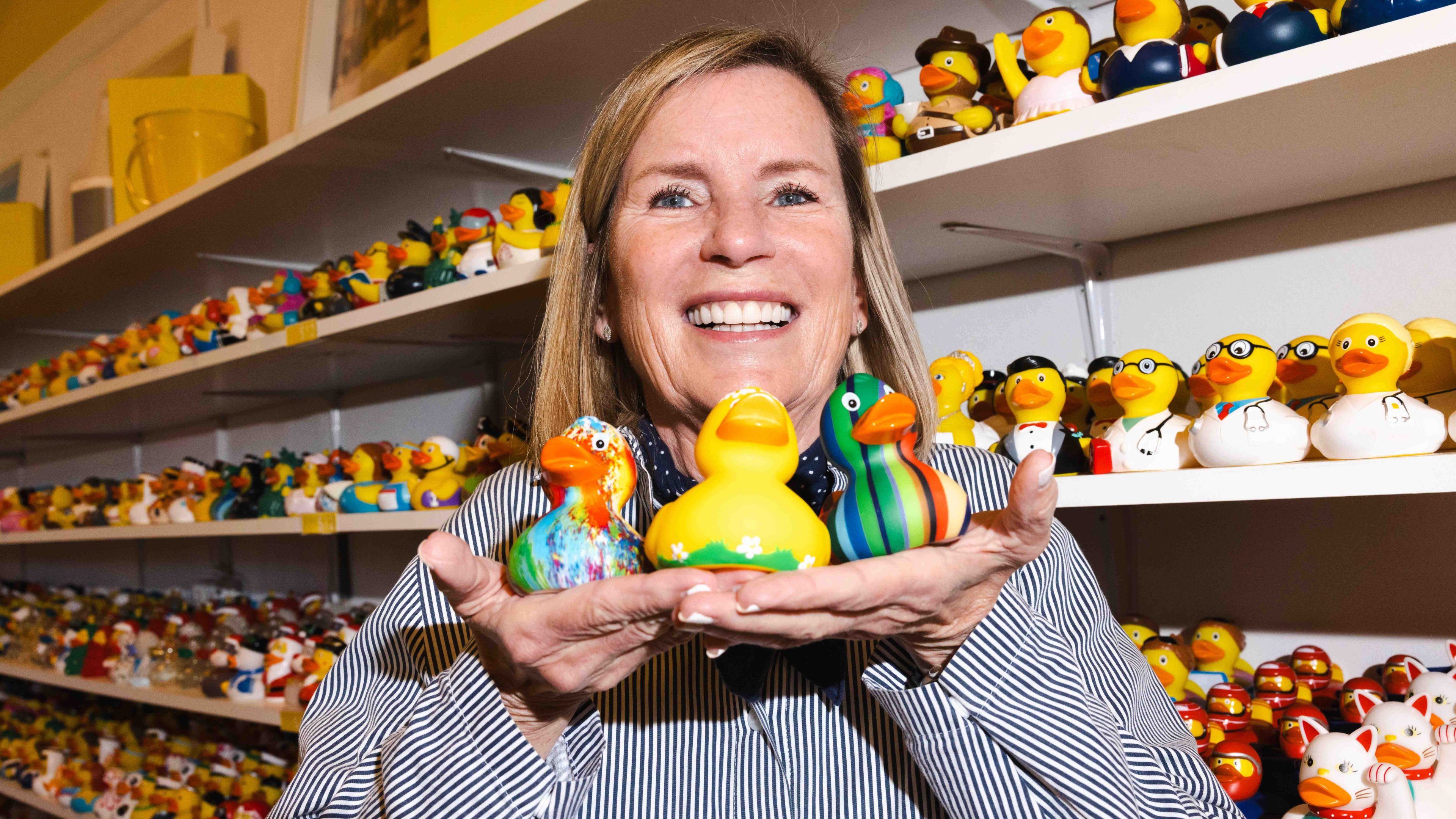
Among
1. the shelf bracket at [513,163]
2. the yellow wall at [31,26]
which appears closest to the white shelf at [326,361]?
the shelf bracket at [513,163]

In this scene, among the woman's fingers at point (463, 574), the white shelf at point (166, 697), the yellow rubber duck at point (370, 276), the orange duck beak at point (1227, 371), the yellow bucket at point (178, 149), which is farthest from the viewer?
the yellow bucket at point (178, 149)

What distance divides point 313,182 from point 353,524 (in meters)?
0.74

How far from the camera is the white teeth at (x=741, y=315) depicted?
0.88 m

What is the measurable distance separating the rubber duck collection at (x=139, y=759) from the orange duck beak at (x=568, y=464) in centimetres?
179

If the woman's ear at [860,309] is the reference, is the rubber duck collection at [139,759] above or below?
below

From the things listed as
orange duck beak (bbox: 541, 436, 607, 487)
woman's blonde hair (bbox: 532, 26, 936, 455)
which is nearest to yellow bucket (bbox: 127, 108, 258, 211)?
woman's blonde hair (bbox: 532, 26, 936, 455)

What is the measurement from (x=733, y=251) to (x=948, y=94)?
0.49 metres

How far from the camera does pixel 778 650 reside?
0.87 m

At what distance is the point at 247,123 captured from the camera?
2.51 meters

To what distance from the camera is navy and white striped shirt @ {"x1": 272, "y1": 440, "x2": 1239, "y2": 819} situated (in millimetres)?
693

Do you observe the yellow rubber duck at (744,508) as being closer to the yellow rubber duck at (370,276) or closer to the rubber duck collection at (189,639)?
the rubber duck collection at (189,639)

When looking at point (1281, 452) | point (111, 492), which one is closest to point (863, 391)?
point (1281, 452)

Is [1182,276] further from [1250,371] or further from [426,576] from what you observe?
[426,576]

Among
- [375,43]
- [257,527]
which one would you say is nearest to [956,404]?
[375,43]
